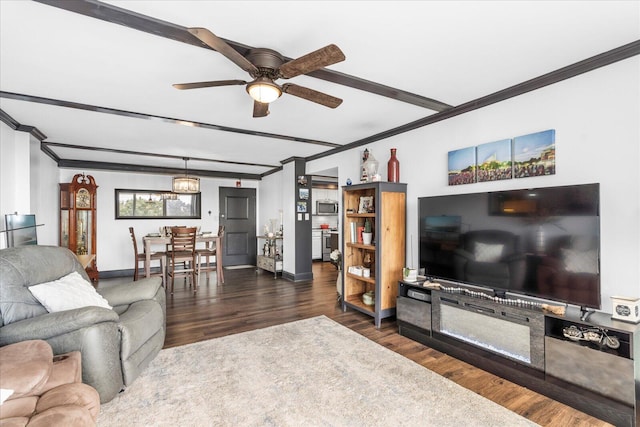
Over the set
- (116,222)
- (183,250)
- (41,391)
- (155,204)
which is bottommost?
(41,391)

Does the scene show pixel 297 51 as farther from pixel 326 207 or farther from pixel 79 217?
pixel 326 207

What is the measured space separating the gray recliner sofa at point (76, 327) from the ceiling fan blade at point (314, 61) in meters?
1.96

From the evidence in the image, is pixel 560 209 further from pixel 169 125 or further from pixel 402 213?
pixel 169 125

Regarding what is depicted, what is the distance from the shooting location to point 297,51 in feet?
6.73

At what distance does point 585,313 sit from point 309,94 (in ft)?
8.19

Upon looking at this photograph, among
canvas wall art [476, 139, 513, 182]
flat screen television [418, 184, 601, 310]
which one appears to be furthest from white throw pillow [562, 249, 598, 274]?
canvas wall art [476, 139, 513, 182]

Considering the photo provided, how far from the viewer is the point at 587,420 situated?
183 cm

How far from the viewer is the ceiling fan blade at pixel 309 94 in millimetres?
2117

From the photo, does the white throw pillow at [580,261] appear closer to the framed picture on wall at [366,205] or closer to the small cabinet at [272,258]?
the framed picture on wall at [366,205]

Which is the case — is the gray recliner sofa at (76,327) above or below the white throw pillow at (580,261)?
below

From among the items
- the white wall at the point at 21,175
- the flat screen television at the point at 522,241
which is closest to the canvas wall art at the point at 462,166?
the flat screen television at the point at 522,241

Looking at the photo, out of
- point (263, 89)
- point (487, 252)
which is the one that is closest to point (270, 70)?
point (263, 89)

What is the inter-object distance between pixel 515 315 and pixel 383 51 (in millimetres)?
2160

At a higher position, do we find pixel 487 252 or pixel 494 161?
pixel 494 161
